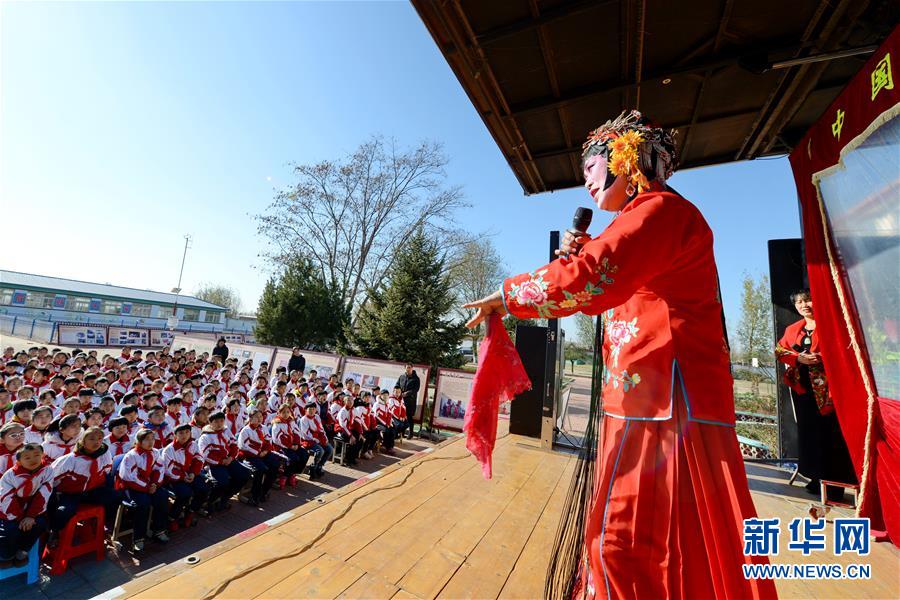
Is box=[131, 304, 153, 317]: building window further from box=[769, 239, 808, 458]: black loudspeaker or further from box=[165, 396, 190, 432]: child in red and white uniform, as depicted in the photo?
box=[769, 239, 808, 458]: black loudspeaker

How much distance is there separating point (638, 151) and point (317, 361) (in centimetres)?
1172

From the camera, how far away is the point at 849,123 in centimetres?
232

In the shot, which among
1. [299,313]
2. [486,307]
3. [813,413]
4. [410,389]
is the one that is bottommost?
[410,389]

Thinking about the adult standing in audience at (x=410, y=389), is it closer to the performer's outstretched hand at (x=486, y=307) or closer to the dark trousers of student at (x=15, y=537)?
the dark trousers of student at (x=15, y=537)

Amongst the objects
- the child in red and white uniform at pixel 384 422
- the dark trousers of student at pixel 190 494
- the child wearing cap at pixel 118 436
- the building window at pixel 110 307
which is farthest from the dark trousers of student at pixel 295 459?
the building window at pixel 110 307

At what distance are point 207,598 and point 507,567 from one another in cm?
144

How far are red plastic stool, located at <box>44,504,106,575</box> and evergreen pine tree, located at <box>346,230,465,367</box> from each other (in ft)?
27.7

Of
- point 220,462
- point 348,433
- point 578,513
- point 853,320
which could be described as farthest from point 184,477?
point 853,320

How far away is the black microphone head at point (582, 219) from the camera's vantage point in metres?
1.53

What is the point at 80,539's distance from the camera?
3771 millimetres

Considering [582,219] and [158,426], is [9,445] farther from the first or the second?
[582,219]

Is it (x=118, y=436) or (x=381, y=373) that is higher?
(x=381, y=373)

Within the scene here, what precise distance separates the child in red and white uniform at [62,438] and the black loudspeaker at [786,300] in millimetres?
7755

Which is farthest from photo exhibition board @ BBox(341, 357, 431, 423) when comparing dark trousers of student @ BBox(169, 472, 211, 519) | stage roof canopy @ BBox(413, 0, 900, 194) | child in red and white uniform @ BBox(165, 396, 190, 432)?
stage roof canopy @ BBox(413, 0, 900, 194)
